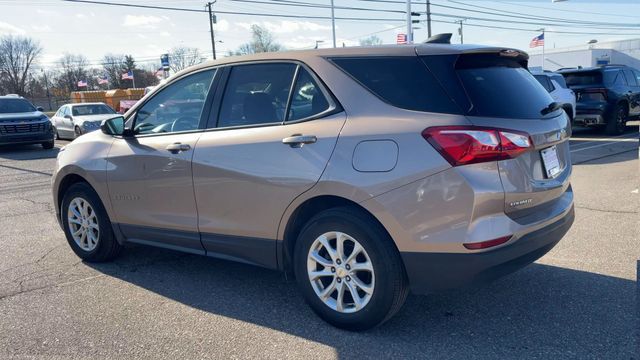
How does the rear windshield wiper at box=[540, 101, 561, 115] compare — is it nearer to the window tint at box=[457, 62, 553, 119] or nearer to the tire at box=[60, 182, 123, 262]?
the window tint at box=[457, 62, 553, 119]

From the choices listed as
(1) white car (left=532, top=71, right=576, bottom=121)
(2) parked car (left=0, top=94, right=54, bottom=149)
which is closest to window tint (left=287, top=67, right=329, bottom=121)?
(1) white car (left=532, top=71, right=576, bottom=121)

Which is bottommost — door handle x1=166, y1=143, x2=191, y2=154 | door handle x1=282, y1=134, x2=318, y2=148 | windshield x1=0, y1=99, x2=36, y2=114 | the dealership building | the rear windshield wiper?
door handle x1=166, y1=143, x2=191, y2=154

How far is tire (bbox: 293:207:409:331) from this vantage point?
10.2 feet

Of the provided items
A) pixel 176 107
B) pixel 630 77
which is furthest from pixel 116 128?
pixel 630 77

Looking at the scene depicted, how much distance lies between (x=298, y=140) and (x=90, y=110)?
59.3ft

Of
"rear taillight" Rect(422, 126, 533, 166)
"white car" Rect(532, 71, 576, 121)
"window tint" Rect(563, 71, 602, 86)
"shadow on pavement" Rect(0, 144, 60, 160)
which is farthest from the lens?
"shadow on pavement" Rect(0, 144, 60, 160)

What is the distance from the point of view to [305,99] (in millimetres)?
3525

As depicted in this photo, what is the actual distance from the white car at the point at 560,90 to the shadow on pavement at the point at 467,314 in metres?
9.74

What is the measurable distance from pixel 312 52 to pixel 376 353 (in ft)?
6.60

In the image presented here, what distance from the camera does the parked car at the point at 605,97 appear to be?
13.2m

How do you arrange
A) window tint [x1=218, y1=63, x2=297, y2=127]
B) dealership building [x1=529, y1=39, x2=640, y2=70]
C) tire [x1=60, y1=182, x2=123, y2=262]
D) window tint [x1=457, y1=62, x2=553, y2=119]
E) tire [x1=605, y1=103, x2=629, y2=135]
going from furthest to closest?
dealership building [x1=529, y1=39, x2=640, y2=70] < tire [x1=605, y1=103, x2=629, y2=135] < tire [x1=60, y1=182, x2=123, y2=262] < window tint [x1=218, y1=63, x2=297, y2=127] < window tint [x1=457, y1=62, x2=553, y2=119]

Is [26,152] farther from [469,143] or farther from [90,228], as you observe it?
[469,143]

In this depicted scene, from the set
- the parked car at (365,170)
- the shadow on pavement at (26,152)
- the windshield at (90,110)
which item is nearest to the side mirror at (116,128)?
the parked car at (365,170)

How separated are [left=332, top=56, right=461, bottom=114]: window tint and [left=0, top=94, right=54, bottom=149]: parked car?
15.6 meters
